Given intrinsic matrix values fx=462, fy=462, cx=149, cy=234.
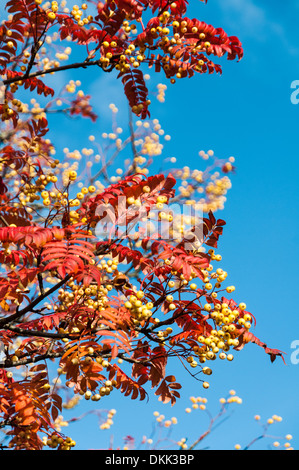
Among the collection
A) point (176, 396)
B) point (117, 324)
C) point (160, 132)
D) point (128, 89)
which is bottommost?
point (176, 396)

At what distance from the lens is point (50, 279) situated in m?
8.77

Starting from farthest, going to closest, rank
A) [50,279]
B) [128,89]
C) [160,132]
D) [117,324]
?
[160,132]
[50,279]
[128,89]
[117,324]

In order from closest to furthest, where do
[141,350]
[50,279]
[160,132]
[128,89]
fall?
[141,350]
[128,89]
[50,279]
[160,132]

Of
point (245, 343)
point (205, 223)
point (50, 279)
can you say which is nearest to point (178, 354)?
point (245, 343)

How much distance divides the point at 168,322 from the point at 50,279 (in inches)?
228

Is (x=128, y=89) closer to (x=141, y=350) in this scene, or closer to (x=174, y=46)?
(x=174, y=46)

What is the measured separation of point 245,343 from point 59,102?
7.07 m

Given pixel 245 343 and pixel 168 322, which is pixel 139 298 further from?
pixel 245 343

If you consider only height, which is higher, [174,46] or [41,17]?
[41,17]

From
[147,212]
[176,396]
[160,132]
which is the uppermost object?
[160,132]

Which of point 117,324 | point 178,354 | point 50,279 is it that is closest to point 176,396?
point 178,354

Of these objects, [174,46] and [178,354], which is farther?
[174,46]

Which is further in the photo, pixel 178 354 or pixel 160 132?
pixel 160 132

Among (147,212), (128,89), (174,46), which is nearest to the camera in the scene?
(147,212)
